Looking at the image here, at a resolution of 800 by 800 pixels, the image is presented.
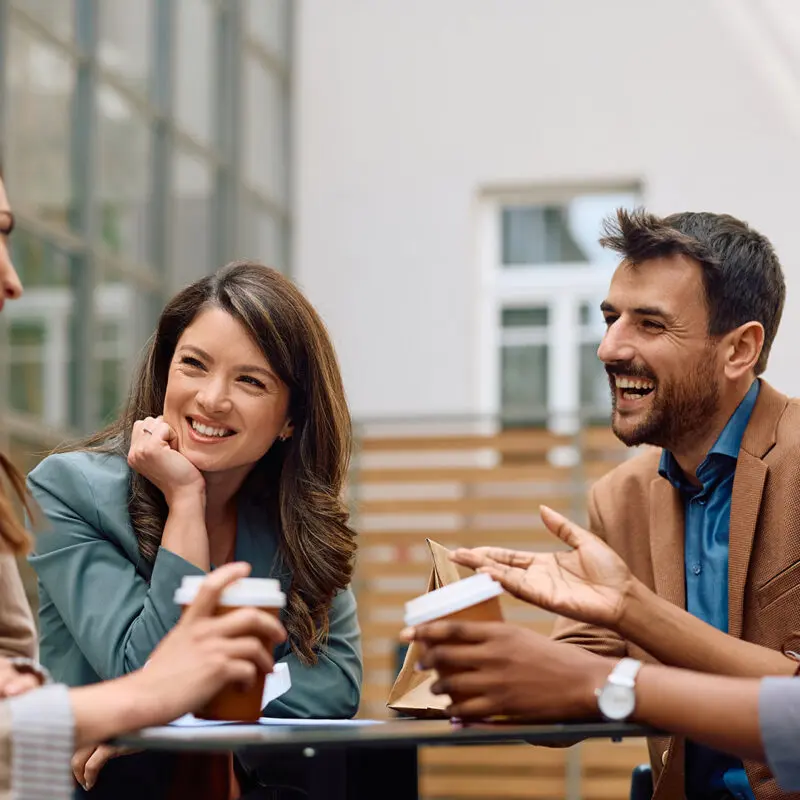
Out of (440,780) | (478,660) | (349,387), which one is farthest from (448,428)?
(478,660)

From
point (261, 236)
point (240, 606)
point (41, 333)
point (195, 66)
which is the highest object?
point (195, 66)

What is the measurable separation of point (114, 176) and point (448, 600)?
692 cm

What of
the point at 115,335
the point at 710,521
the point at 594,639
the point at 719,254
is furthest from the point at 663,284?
the point at 115,335

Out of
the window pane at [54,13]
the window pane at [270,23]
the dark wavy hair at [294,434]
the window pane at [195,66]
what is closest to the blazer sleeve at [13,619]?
the dark wavy hair at [294,434]

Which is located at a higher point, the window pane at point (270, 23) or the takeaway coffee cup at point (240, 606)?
the window pane at point (270, 23)

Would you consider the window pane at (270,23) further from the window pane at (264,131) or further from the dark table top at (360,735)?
the dark table top at (360,735)

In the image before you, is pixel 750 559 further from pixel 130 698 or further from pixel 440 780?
pixel 440 780

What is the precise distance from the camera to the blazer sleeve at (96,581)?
89.5 inches

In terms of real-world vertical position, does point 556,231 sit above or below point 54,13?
below

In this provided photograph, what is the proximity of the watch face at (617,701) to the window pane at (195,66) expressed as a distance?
7.95m

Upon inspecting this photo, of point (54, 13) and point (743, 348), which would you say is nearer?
point (743, 348)

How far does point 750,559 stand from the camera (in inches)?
99.0

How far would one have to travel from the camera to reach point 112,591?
7.72 ft

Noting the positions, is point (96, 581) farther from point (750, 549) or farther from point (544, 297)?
point (544, 297)
